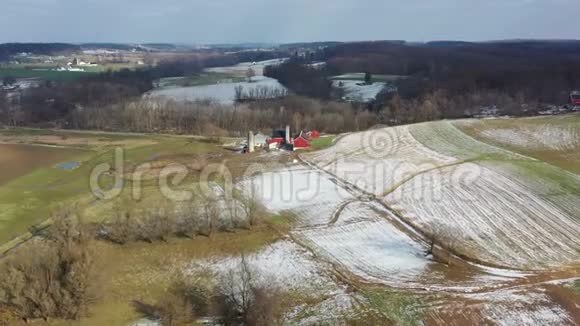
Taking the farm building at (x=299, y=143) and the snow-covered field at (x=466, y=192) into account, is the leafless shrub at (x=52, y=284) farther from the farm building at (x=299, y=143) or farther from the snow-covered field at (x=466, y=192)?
the farm building at (x=299, y=143)

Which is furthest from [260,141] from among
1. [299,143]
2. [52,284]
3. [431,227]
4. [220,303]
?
[52,284]

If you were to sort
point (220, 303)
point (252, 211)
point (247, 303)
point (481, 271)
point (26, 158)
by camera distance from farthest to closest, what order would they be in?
1. point (26, 158)
2. point (252, 211)
3. point (481, 271)
4. point (220, 303)
5. point (247, 303)

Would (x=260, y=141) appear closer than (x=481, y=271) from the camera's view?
No

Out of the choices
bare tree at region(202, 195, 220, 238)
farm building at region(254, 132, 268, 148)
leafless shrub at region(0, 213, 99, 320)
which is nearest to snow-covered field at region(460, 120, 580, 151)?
farm building at region(254, 132, 268, 148)

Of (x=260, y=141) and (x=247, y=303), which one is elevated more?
(x=260, y=141)

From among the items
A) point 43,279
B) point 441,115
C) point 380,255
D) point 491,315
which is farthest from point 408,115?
point 43,279

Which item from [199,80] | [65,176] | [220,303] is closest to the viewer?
[220,303]

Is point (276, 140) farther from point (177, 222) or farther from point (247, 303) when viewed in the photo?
point (247, 303)
